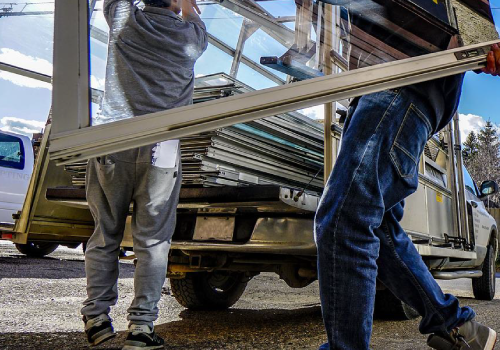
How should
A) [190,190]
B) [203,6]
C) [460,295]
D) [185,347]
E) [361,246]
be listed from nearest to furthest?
[361,246] → [203,6] → [185,347] → [190,190] → [460,295]

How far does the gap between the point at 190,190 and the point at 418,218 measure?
5.61ft

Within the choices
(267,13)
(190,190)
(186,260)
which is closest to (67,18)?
(267,13)

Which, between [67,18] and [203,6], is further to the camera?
[203,6]

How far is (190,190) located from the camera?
2986mm

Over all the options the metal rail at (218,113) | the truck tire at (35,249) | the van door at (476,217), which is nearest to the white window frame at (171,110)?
the metal rail at (218,113)

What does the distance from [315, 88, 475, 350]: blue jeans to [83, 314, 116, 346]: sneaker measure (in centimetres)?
112

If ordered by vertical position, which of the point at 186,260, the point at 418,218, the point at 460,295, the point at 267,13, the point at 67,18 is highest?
the point at 267,13

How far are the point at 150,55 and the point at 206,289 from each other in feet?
7.64

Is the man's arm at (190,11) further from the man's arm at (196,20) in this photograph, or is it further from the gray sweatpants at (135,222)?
the gray sweatpants at (135,222)

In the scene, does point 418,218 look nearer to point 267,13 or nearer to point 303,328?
point 303,328

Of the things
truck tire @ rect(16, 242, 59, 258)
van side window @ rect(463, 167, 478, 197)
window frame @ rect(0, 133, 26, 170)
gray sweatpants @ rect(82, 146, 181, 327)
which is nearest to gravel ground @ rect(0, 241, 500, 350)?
gray sweatpants @ rect(82, 146, 181, 327)

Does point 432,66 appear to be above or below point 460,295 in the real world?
above

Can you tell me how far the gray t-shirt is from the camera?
199cm

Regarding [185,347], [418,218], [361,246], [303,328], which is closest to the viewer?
[361,246]
